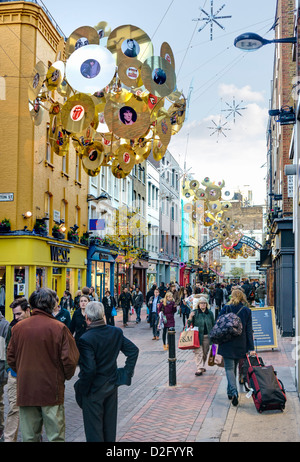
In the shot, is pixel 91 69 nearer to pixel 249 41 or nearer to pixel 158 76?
pixel 158 76

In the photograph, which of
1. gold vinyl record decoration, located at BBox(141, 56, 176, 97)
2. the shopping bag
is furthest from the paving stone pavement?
gold vinyl record decoration, located at BBox(141, 56, 176, 97)

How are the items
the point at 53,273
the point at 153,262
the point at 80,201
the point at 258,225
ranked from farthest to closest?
the point at 258,225 → the point at 153,262 → the point at 80,201 → the point at 53,273

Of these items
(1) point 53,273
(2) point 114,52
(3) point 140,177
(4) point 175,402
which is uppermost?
(3) point 140,177

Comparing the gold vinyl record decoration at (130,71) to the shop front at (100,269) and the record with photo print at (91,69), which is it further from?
the shop front at (100,269)

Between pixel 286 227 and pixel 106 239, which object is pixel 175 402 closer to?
pixel 286 227

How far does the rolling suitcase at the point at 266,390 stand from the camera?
295 inches

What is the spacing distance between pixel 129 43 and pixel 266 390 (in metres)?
5.30

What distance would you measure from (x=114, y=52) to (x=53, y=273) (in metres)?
17.5

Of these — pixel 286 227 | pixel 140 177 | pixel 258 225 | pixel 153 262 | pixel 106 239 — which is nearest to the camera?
pixel 286 227

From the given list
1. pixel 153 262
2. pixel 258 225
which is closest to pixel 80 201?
pixel 153 262

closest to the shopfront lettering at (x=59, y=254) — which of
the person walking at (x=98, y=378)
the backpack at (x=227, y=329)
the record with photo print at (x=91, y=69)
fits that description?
the backpack at (x=227, y=329)

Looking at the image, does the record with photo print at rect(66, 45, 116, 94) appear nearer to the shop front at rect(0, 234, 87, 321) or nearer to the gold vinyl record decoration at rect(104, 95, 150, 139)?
the gold vinyl record decoration at rect(104, 95, 150, 139)

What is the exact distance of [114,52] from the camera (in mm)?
7500

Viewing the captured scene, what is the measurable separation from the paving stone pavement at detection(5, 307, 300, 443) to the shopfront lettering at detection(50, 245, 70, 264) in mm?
11900
